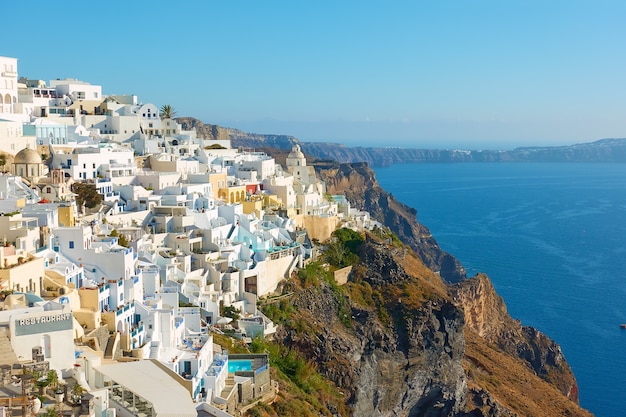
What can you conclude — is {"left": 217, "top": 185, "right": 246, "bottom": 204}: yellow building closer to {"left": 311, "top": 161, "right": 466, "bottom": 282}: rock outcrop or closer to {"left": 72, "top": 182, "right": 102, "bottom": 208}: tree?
{"left": 72, "top": 182, "right": 102, "bottom": 208}: tree

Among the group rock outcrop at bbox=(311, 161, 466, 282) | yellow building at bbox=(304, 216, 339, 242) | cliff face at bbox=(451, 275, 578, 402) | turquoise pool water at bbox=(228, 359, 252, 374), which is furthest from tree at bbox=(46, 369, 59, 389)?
rock outcrop at bbox=(311, 161, 466, 282)

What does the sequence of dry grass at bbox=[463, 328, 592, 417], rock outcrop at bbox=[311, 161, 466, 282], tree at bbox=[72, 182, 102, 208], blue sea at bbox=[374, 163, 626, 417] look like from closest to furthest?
tree at bbox=[72, 182, 102, 208] < dry grass at bbox=[463, 328, 592, 417] < blue sea at bbox=[374, 163, 626, 417] < rock outcrop at bbox=[311, 161, 466, 282]

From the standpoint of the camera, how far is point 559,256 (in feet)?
293

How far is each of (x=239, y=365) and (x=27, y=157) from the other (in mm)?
13632

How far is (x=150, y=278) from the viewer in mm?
24938

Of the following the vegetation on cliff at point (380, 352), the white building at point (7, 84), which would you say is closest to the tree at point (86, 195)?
the vegetation on cliff at point (380, 352)

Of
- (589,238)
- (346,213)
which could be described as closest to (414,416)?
(346,213)

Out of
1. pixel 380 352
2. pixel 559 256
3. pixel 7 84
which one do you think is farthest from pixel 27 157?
pixel 559 256

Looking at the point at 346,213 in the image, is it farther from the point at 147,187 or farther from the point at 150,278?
the point at 150,278

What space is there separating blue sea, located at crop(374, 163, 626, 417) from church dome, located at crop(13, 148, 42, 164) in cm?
3669

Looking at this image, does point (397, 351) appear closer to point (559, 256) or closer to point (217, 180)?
point (217, 180)

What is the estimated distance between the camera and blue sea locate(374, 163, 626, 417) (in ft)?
191

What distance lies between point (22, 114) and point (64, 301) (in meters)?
22.8

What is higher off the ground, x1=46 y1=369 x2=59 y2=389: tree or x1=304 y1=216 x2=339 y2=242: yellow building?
x1=46 y1=369 x2=59 y2=389: tree
